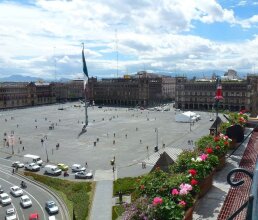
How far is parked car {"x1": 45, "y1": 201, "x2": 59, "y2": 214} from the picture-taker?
111 ft

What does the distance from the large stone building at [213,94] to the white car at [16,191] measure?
95.5 m

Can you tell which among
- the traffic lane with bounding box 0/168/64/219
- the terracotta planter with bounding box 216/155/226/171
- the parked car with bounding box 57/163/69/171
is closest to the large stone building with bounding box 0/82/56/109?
the parked car with bounding box 57/163/69/171

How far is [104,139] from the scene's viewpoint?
7419cm

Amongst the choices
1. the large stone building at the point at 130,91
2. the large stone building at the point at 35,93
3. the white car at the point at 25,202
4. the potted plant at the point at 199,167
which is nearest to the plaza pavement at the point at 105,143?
the white car at the point at 25,202

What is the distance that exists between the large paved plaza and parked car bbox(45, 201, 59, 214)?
12296mm

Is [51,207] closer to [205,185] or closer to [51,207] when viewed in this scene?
[51,207]

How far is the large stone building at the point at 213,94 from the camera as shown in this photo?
126m

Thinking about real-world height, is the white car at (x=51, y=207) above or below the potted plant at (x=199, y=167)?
below

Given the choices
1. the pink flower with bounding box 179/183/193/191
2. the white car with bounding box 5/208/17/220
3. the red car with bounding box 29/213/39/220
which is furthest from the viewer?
the white car with bounding box 5/208/17/220

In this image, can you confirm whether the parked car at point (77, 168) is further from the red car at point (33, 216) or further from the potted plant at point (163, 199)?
the potted plant at point (163, 199)

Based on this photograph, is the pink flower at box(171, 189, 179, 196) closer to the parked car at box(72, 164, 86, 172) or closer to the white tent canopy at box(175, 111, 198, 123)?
the parked car at box(72, 164, 86, 172)

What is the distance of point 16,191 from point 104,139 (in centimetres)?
3551

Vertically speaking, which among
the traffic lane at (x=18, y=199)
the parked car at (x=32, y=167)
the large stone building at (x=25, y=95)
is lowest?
the traffic lane at (x=18, y=199)

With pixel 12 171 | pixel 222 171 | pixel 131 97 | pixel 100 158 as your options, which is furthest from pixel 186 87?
pixel 222 171
